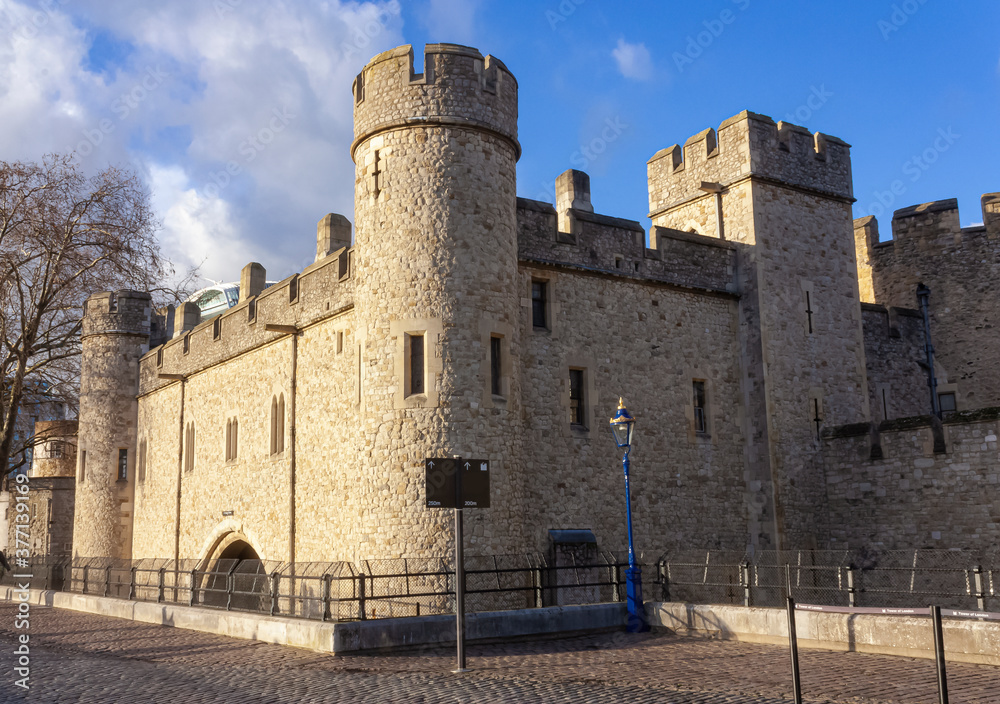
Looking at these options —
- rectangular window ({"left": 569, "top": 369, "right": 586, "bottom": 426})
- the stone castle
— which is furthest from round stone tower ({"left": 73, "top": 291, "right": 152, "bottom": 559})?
rectangular window ({"left": 569, "top": 369, "right": 586, "bottom": 426})

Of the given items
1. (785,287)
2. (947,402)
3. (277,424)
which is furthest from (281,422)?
(947,402)

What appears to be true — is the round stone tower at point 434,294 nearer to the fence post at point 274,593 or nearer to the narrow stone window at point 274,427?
the fence post at point 274,593

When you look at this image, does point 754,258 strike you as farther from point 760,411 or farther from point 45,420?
point 45,420

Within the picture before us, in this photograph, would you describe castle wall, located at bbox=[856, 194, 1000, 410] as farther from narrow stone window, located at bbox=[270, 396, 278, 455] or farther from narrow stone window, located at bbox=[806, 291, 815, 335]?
narrow stone window, located at bbox=[270, 396, 278, 455]

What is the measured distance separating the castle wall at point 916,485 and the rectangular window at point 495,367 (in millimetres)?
7761

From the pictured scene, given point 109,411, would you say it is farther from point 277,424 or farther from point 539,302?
point 539,302

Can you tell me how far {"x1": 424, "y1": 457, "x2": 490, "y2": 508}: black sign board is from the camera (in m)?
9.91

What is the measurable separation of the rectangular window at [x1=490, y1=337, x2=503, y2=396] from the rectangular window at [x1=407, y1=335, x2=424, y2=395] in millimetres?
1201

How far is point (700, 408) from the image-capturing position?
63.1ft

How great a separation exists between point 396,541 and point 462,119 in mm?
7104

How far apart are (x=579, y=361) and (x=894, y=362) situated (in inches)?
384

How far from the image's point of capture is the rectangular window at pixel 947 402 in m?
23.6

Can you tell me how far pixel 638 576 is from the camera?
1338cm

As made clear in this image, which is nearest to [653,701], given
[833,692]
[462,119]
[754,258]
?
[833,692]
